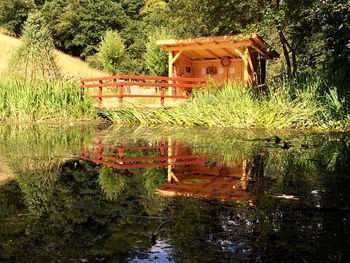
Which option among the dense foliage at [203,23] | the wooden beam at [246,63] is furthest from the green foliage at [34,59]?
the wooden beam at [246,63]

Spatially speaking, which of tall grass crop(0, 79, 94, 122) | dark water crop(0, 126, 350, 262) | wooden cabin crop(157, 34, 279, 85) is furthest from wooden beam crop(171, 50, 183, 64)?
dark water crop(0, 126, 350, 262)

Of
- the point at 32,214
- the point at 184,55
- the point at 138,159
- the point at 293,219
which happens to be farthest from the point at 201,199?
the point at 184,55

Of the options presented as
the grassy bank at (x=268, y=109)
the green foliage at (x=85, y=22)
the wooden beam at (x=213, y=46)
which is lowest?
the grassy bank at (x=268, y=109)

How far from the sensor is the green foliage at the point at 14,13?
43375mm

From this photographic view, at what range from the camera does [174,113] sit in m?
11.5

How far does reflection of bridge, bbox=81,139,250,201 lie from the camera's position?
376cm

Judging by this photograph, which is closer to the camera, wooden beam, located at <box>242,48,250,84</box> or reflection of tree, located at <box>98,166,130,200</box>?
reflection of tree, located at <box>98,166,130,200</box>

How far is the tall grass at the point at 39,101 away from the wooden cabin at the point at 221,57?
18.3ft

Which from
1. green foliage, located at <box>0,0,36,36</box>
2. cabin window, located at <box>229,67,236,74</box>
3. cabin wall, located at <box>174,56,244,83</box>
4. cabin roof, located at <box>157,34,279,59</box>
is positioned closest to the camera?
cabin roof, located at <box>157,34,279,59</box>

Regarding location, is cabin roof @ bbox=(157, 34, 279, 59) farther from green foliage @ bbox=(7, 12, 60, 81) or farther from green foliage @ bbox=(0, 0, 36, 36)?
green foliage @ bbox=(0, 0, 36, 36)

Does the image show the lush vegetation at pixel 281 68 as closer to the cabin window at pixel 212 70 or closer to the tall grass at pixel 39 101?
the tall grass at pixel 39 101

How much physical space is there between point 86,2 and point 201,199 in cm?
4209

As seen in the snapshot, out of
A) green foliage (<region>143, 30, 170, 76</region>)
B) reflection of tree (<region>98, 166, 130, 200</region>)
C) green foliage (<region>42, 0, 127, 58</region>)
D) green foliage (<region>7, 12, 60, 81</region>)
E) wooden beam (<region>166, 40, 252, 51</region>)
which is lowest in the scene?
reflection of tree (<region>98, 166, 130, 200</region>)

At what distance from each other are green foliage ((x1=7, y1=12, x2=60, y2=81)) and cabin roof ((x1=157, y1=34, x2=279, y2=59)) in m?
4.54
